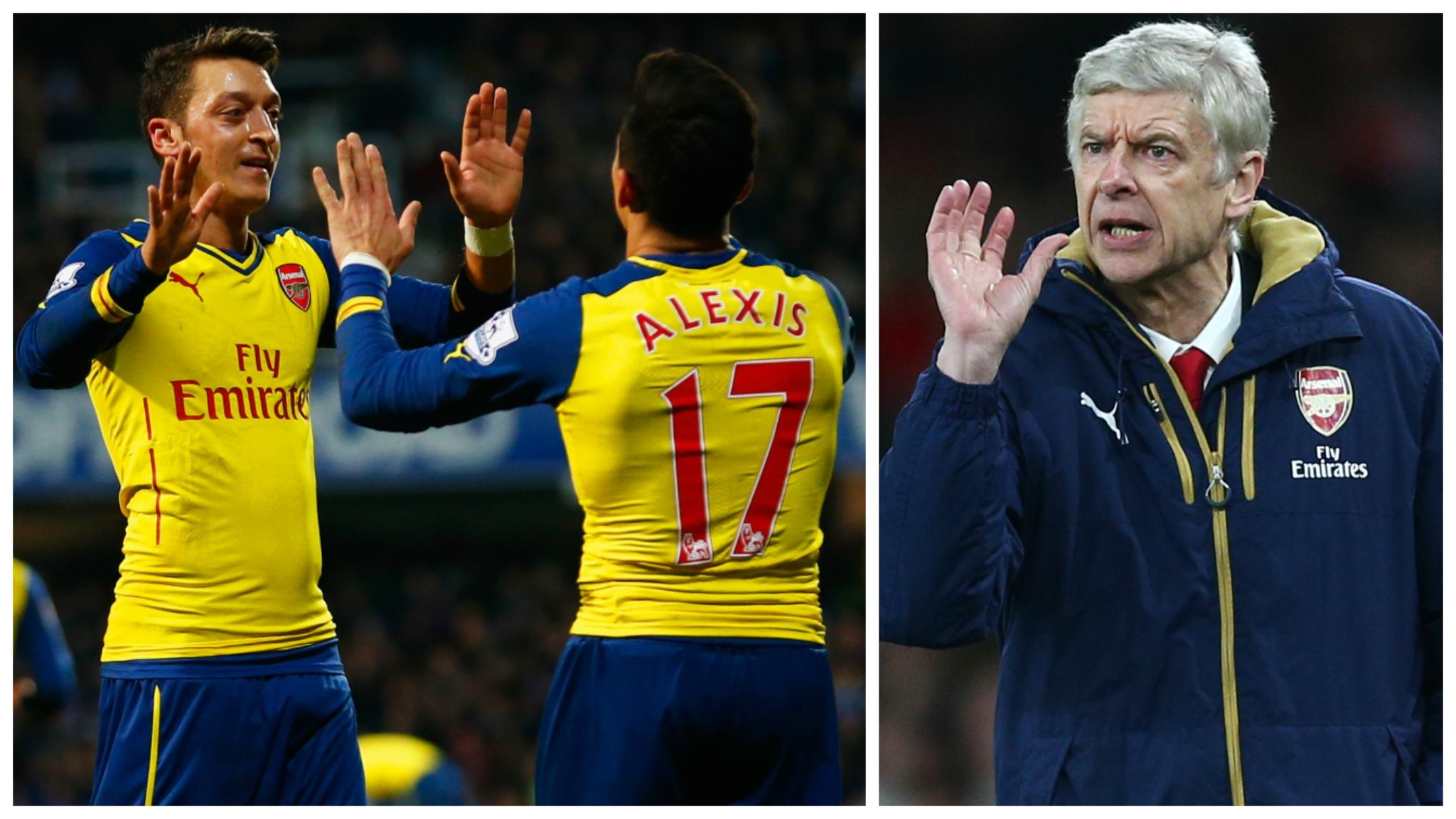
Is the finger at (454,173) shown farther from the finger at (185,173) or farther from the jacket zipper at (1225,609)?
the jacket zipper at (1225,609)

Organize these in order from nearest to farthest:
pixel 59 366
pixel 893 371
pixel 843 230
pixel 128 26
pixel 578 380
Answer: pixel 578 380, pixel 59 366, pixel 893 371, pixel 843 230, pixel 128 26

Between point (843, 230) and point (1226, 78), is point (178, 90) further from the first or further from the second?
point (843, 230)

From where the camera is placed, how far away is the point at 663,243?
4090mm

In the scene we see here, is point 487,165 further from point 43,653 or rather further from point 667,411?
point 43,653

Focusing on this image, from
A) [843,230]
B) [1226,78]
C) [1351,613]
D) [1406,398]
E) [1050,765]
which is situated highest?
[843,230]

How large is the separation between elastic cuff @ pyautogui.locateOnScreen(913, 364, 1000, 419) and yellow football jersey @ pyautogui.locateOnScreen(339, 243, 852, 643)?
0.33 metres

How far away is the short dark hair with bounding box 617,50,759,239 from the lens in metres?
3.96

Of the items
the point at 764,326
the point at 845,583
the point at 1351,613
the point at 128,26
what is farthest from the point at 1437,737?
the point at 128,26

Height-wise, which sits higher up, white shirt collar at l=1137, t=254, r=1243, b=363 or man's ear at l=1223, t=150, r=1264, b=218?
man's ear at l=1223, t=150, r=1264, b=218

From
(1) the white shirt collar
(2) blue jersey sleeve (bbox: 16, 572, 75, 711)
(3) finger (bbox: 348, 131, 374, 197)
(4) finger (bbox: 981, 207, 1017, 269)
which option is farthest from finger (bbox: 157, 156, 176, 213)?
(2) blue jersey sleeve (bbox: 16, 572, 75, 711)

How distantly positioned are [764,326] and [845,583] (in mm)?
7833

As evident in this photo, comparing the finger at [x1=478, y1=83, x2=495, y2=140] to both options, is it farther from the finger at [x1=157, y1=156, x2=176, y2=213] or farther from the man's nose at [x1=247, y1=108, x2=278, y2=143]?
the finger at [x1=157, y1=156, x2=176, y2=213]

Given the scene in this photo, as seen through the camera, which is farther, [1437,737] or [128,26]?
[128,26]

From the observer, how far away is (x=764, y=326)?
4043mm
